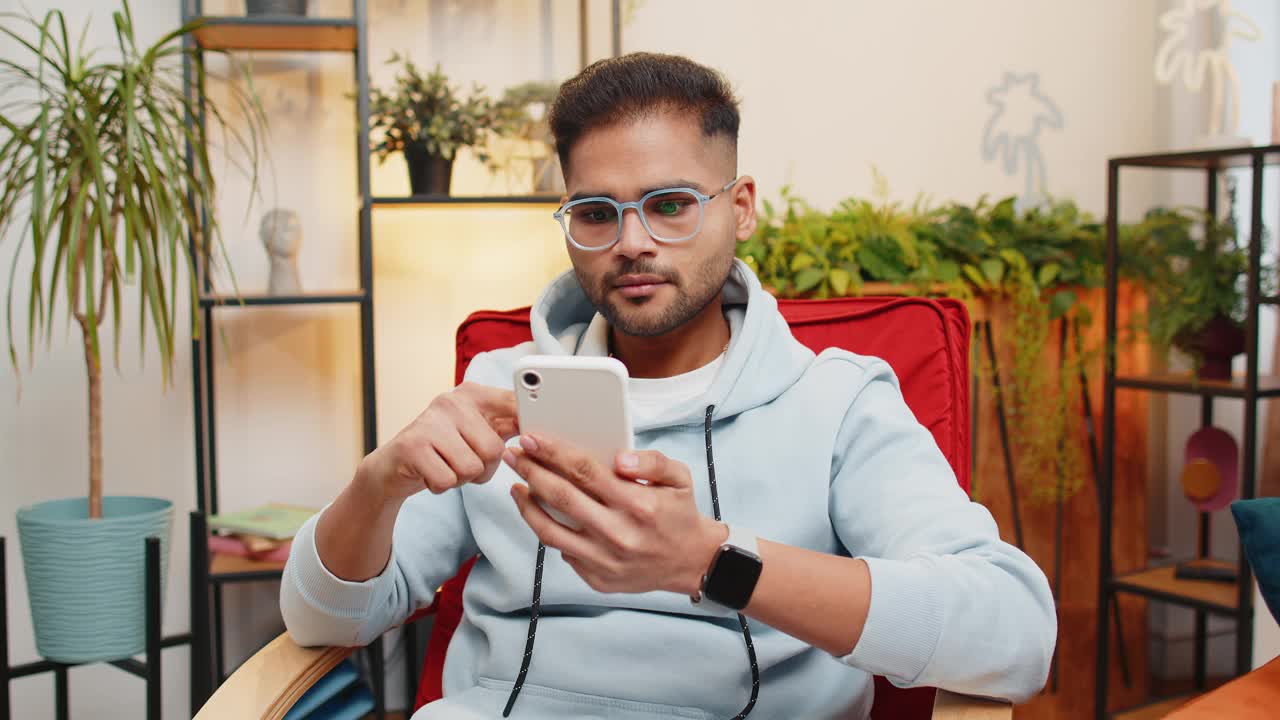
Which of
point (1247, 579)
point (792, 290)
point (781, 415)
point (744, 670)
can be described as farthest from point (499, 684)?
point (1247, 579)

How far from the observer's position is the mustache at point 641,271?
120 centimetres

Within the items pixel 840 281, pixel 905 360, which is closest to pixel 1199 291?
pixel 840 281

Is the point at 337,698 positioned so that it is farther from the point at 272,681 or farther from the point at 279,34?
the point at 279,34

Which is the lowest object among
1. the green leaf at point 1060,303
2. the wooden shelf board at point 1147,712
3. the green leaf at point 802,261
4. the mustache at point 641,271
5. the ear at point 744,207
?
the wooden shelf board at point 1147,712

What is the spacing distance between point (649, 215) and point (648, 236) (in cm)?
3

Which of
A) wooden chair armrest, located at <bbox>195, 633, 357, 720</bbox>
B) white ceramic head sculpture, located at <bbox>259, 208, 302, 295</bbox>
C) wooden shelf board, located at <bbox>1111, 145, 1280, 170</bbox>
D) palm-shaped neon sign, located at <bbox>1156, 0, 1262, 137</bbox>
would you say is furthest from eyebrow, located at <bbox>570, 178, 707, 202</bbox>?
palm-shaped neon sign, located at <bbox>1156, 0, 1262, 137</bbox>

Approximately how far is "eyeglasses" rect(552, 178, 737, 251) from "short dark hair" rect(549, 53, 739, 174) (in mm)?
100

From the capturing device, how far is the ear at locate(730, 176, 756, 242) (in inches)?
52.5

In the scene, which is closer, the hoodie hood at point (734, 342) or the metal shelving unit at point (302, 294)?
the hoodie hood at point (734, 342)

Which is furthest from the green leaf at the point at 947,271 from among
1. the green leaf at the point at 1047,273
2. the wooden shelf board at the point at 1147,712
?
the wooden shelf board at the point at 1147,712

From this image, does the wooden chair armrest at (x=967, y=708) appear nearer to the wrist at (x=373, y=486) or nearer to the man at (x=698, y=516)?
the man at (x=698, y=516)

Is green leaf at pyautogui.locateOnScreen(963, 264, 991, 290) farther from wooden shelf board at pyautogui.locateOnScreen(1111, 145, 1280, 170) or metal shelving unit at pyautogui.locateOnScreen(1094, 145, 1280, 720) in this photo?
wooden shelf board at pyautogui.locateOnScreen(1111, 145, 1280, 170)

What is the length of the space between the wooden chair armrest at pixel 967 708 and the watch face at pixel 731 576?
0.24 metres

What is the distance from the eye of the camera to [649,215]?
1.21 m
